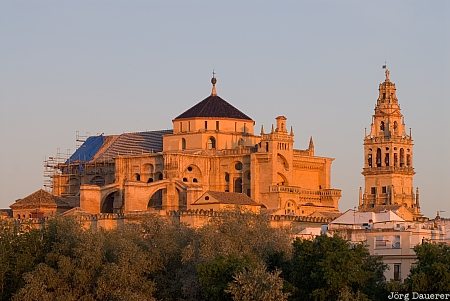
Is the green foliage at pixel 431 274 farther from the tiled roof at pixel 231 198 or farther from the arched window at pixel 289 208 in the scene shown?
the arched window at pixel 289 208

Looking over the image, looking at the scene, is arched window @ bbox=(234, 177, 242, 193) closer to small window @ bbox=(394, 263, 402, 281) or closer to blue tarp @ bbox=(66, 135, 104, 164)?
blue tarp @ bbox=(66, 135, 104, 164)

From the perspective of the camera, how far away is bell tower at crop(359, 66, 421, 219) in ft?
382

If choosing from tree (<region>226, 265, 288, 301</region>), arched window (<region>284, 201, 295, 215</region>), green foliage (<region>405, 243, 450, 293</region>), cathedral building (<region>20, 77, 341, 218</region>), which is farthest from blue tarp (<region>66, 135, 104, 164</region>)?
green foliage (<region>405, 243, 450, 293</region>)

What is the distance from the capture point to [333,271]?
66375 millimetres

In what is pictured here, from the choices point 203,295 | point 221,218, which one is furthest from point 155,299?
point 221,218

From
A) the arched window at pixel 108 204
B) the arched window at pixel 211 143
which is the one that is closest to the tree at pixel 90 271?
the arched window at pixel 108 204

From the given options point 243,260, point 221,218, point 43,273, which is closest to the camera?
point 243,260

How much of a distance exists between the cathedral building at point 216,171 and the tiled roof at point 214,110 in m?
0.06

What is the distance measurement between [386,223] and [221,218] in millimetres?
8149

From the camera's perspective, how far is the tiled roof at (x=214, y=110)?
116 metres

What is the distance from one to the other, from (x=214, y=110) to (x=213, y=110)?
0.09 meters

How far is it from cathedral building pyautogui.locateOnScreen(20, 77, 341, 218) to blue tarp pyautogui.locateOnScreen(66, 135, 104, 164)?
378cm

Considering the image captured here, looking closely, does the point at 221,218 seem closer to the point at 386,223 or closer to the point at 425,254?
the point at 386,223

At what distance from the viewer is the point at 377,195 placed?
117 metres
